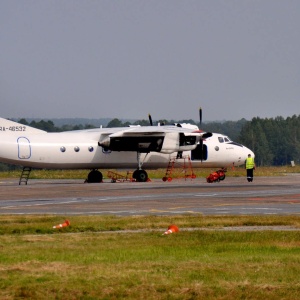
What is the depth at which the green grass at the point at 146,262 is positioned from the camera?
14.0 m

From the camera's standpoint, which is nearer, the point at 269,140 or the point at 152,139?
the point at 152,139

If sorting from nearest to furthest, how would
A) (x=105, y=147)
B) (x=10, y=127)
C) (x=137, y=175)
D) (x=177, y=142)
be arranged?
1. (x=10, y=127)
2. (x=177, y=142)
3. (x=105, y=147)
4. (x=137, y=175)

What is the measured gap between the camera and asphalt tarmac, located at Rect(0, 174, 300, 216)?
31016 millimetres

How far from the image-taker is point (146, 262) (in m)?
17.0

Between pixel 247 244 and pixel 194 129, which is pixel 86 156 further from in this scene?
pixel 247 244

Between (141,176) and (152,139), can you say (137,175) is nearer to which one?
(141,176)

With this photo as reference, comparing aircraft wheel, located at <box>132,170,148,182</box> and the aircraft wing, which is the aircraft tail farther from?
aircraft wheel, located at <box>132,170,148,182</box>

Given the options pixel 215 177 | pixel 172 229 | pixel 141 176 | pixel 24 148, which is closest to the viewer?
pixel 172 229

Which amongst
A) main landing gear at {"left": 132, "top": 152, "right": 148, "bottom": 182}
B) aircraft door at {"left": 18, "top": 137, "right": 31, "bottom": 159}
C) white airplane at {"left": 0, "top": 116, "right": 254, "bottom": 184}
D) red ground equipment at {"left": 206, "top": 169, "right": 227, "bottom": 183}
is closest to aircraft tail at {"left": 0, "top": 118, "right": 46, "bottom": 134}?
white airplane at {"left": 0, "top": 116, "right": 254, "bottom": 184}

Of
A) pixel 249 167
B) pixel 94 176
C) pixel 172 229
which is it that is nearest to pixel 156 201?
pixel 172 229

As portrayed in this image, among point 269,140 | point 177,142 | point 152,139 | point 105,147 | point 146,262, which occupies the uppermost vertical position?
point 269,140

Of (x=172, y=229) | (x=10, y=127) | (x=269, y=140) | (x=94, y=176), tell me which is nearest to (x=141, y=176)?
(x=94, y=176)

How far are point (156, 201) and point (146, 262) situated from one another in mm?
19237

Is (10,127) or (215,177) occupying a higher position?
(10,127)
